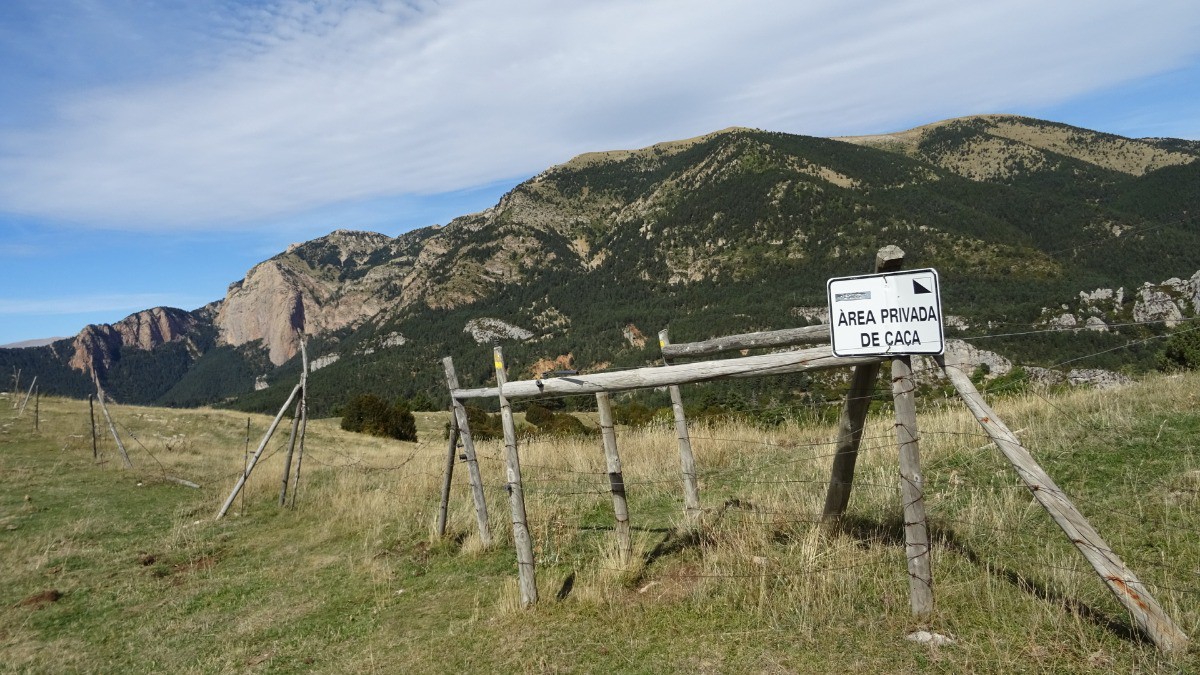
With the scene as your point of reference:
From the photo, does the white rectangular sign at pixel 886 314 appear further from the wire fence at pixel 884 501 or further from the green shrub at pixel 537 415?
the green shrub at pixel 537 415

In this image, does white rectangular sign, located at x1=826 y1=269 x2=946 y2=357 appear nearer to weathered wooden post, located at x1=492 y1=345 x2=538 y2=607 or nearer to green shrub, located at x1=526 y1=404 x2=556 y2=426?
weathered wooden post, located at x1=492 y1=345 x2=538 y2=607

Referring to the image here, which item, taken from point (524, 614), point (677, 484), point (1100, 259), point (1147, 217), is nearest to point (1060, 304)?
point (1100, 259)

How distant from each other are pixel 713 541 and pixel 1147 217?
665 feet

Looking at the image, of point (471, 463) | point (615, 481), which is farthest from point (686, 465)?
point (471, 463)

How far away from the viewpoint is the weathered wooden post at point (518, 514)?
229 inches

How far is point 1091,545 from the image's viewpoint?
11.7 ft

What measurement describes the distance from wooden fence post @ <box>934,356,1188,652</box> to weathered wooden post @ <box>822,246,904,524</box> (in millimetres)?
829

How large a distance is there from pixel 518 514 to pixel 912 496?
11.9 feet

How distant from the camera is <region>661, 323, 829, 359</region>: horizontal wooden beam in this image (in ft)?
18.5

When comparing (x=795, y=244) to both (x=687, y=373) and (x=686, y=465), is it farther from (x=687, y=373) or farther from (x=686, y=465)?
(x=687, y=373)

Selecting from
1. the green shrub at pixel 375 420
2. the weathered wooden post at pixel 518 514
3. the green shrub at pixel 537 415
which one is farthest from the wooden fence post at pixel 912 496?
the green shrub at pixel 537 415

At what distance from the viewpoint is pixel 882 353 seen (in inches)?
163

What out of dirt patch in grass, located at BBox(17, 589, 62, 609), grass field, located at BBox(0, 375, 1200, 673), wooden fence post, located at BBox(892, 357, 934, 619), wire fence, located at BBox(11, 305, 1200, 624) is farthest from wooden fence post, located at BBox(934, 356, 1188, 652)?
dirt patch in grass, located at BBox(17, 589, 62, 609)

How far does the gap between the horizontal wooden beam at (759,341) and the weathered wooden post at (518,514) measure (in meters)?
1.87
